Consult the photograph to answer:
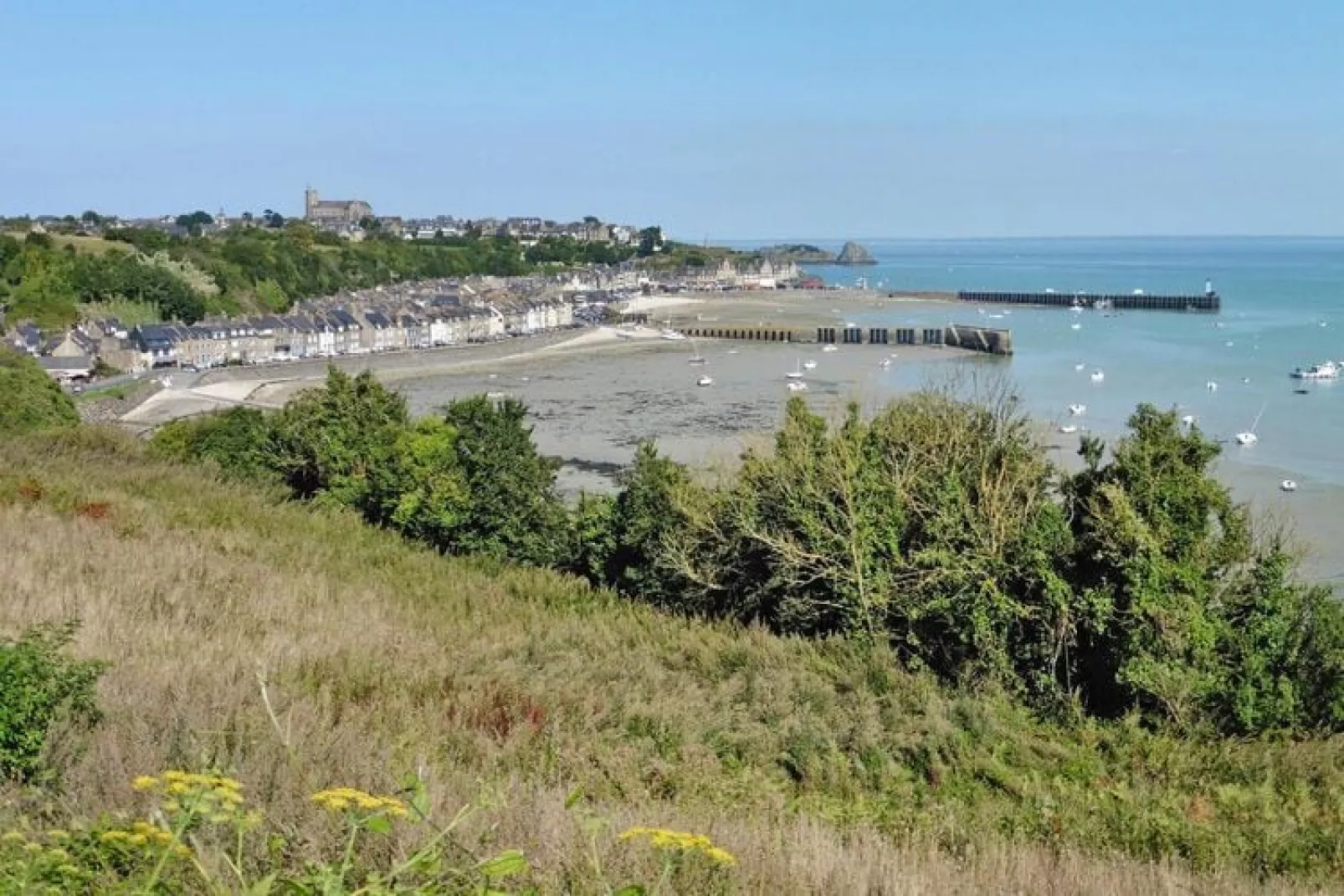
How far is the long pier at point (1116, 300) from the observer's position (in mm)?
74438

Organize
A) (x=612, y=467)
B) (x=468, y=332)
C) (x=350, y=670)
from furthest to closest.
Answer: (x=468, y=332)
(x=612, y=467)
(x=350, y=670)

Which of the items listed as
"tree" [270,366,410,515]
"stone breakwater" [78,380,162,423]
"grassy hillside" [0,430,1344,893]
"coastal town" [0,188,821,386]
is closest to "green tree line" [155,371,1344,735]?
"grassy hillside" [0,430,1344,893]

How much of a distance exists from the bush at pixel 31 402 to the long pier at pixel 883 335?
3712 centimetres

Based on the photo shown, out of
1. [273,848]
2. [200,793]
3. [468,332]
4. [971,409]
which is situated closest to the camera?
[200,793]

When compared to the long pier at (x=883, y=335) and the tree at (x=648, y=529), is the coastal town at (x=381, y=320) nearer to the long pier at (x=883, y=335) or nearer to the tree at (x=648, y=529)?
the long pier at (x=883, y=335)

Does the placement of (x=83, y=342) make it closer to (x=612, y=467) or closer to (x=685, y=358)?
(x=685, y=358)

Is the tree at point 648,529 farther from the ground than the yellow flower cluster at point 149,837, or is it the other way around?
the yellow flower cluster at point 149,837

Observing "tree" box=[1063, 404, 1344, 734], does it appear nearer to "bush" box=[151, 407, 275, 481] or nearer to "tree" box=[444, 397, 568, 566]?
"tree" box=[444, 397, 568, 566]

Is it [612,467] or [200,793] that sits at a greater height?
[200,793]

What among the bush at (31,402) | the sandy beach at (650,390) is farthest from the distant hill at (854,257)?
the bush at (31,402)

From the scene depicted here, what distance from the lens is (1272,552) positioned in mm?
10211

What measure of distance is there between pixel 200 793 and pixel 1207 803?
6.71 metres

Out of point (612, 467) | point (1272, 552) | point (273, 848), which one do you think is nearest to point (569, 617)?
point (1272, 552)

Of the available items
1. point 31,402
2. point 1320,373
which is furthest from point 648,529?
point 1320,373
